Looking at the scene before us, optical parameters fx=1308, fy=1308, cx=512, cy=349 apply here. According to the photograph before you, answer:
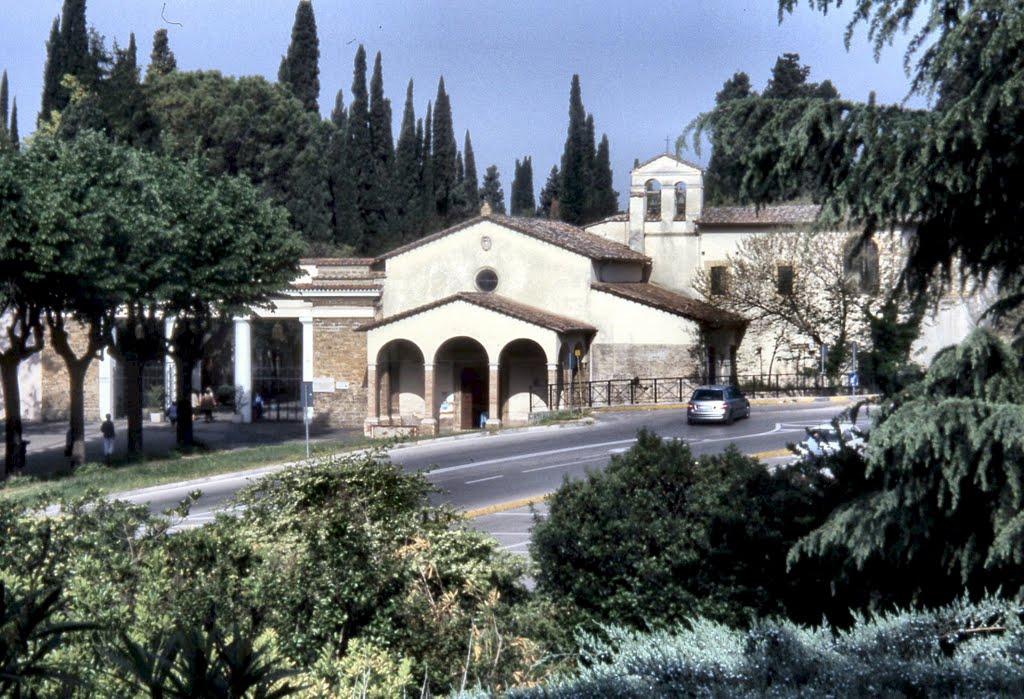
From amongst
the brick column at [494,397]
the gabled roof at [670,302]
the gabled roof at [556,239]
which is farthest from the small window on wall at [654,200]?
the brick column at [494,397]

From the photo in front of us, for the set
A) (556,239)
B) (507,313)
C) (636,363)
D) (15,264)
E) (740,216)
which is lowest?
(636,363)

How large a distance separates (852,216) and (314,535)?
4.02m

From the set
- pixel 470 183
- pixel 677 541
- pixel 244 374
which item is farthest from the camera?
pixel 470 183

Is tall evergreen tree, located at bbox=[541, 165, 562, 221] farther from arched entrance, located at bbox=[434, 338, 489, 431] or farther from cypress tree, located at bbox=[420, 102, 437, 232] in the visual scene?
arched entrance, located at bbox=[434, 338, 489, 431]

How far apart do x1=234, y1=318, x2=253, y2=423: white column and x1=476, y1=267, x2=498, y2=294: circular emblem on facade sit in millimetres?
9015

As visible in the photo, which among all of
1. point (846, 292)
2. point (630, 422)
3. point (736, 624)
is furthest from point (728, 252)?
point (736, 624)

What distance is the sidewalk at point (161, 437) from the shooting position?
38625 mm

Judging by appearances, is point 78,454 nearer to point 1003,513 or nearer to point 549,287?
point 549,287

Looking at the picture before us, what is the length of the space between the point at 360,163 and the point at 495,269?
2474cm

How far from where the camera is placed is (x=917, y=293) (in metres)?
8.16

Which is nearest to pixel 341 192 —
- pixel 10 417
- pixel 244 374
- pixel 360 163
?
pixel 360 163

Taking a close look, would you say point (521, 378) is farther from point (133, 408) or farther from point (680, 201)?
point (133, 408)

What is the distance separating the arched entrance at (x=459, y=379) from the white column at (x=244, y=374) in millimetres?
7809

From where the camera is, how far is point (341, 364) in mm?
51281
